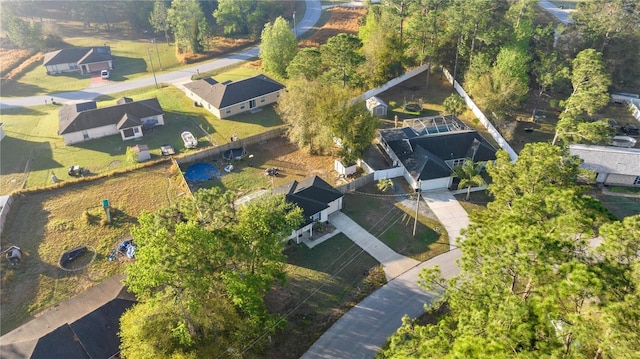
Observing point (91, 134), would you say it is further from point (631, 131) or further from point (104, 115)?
point (631, 131)

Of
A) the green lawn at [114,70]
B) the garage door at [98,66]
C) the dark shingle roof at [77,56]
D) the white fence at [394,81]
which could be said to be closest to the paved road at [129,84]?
the green lawn at [114,70]

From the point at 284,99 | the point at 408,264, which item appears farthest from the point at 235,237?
the point at 284,99

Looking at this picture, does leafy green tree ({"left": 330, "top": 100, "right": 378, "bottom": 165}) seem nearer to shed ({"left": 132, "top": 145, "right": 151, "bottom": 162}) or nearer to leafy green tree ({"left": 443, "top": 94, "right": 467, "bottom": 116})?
leafy green tree ({"left": 443, "top": 94, "right": 467, "bottom": 116})

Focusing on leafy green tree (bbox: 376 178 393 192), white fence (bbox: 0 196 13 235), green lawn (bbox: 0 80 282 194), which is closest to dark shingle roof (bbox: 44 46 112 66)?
green lawn (bbox: 0 80 282 194)

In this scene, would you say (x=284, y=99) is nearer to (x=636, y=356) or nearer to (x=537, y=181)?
(x=537, y=181)

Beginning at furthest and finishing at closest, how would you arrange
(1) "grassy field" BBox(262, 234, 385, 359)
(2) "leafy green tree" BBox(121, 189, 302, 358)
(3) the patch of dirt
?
(3) the patch of dirt < (1) "grassy field" BBox(262, 234, 385, 359) < (2) "leafy green tree" BBox(121, 189, 302, 358)

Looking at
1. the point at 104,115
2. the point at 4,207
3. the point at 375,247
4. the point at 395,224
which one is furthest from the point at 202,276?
the point at 104,115

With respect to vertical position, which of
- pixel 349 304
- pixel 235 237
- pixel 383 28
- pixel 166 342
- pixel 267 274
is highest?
pixel 383 28
